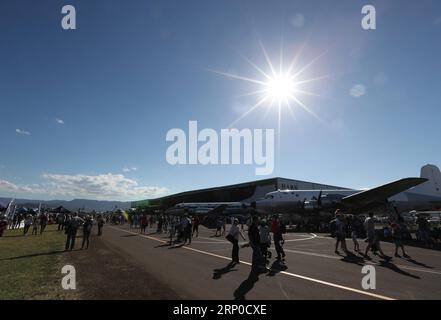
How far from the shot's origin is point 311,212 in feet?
108

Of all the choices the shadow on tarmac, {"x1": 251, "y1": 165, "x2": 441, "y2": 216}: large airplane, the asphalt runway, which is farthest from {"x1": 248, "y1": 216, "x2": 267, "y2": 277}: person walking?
{"x1": 251, "y1": 165, "x2": 441, "y2": 216}: large airplane

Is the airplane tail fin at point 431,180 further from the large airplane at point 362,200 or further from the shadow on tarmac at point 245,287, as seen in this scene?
the shadow on tarmac at point 245,287

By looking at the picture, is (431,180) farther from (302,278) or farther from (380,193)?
(302,278)

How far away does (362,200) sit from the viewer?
31359 mm

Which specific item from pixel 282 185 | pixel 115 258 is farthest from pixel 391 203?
pixel 282 185

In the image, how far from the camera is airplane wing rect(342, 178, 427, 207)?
80.9ft

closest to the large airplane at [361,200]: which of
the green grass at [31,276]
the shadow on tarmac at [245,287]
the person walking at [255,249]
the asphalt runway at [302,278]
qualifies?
the asphalt runway at [302,278]

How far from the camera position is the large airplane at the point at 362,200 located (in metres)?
30.9

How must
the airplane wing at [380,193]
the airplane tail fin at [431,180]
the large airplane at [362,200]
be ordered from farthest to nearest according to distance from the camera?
the airplane tail fin at [431,180], the large airplane at [362,200], the airplane wing at [380,193]

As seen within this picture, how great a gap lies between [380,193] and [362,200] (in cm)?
282

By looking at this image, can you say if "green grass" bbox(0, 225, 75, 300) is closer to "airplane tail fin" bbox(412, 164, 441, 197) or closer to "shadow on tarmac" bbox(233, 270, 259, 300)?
"shadow on tarmac" bbox(233, 270, 259, 300)

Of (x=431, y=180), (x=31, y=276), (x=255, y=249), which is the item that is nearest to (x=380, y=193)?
(x=431, y=180)

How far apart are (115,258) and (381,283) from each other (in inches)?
425
